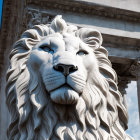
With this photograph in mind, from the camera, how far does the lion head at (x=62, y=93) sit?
217 centimetres

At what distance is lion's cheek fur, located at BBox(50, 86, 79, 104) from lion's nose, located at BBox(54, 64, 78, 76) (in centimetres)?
11

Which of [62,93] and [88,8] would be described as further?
[88,8]

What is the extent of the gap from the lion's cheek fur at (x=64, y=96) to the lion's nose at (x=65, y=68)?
11 centimetres

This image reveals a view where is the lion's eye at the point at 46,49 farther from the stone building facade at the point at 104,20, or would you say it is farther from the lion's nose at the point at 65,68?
the stone building facade at the point at 104,20

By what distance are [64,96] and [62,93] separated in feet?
0.08

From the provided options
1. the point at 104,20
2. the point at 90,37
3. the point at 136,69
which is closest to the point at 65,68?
the point at 90,37

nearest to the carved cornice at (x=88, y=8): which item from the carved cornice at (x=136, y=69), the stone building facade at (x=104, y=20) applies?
the stone building facade at (x=104, y=20)

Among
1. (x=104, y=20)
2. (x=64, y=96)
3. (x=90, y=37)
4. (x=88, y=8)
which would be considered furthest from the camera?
(x=104, y=20)

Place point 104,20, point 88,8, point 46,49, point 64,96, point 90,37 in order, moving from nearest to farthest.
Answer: point 64,96
point 46,49
point 90,37
point 88,8
point 104,20

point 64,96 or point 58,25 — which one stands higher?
point 58,25

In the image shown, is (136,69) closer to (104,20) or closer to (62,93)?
(104,20)

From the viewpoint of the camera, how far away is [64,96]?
214 cm

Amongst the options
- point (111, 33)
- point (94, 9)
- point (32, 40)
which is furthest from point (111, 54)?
point (32, 40)

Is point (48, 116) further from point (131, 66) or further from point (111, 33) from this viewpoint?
point (131, 66)
